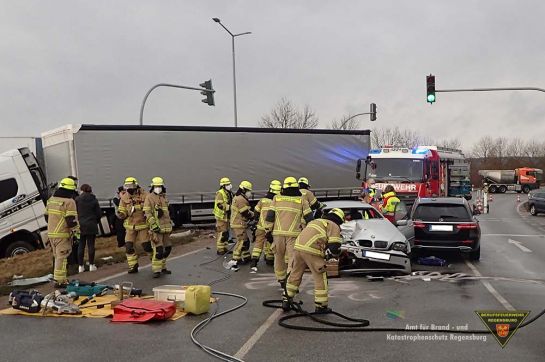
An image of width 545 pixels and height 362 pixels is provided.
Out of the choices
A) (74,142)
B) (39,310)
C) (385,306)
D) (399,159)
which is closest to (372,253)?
(385,306)

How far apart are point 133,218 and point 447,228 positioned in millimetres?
6632

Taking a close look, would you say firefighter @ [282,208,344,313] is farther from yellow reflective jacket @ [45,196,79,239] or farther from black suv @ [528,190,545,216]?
black suv @ [528,190,545,216]

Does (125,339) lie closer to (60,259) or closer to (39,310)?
(39,310)

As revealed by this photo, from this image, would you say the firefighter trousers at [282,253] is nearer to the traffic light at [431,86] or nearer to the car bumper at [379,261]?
the car bumper at [379,261]

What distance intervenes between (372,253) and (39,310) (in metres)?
5.46

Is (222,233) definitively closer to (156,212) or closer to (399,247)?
(156,212)

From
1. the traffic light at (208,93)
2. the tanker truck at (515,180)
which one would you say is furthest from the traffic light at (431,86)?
the tanker truck at (515,180)

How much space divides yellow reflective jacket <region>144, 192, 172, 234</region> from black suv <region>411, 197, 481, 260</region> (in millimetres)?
5425

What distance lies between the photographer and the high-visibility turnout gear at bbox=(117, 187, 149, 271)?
9.88 metres

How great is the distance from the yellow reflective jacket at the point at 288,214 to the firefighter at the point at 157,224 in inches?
105

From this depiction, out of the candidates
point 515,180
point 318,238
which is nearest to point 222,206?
point 318,238

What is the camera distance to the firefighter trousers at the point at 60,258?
8906 mm

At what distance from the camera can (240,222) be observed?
11.2m

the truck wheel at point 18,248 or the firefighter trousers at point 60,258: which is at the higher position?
the firefighter trousers at point 60,258
